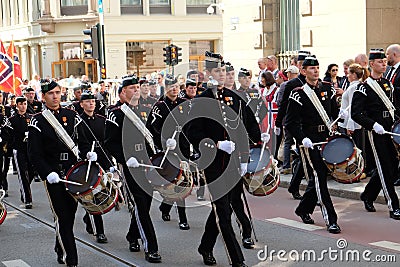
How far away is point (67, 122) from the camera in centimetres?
866

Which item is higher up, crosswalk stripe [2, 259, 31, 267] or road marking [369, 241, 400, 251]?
road marking [369, 241, 400, 251]

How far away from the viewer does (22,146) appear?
1366cm

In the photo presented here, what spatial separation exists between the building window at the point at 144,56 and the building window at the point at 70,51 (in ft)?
9.74

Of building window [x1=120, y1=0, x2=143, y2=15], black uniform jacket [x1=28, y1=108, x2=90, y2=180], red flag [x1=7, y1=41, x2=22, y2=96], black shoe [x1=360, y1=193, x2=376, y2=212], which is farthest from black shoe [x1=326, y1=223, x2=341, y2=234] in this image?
building window [x1=120, y1=0, x2=143, y2=15]

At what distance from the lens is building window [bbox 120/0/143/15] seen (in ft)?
137

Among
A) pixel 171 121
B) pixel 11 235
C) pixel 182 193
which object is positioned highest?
pixel 171 121

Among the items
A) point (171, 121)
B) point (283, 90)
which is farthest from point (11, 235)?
point (283, 90)

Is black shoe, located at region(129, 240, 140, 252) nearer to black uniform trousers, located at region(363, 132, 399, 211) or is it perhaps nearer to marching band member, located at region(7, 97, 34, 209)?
black uniform trousers, located at region(363, 132, 399, 211)

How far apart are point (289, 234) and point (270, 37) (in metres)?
11.7

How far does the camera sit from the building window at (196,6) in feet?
141

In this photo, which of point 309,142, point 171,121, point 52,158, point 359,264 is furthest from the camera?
point 171,121

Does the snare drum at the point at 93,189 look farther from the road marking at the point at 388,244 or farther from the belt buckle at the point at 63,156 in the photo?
the road marking at the point at 388,244

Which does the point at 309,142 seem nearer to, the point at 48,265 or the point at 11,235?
the point at 48,265

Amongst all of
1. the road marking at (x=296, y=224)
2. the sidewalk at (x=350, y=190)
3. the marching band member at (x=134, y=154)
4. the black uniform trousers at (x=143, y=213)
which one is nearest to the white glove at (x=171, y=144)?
the marching band member at (x=134, y=154)
